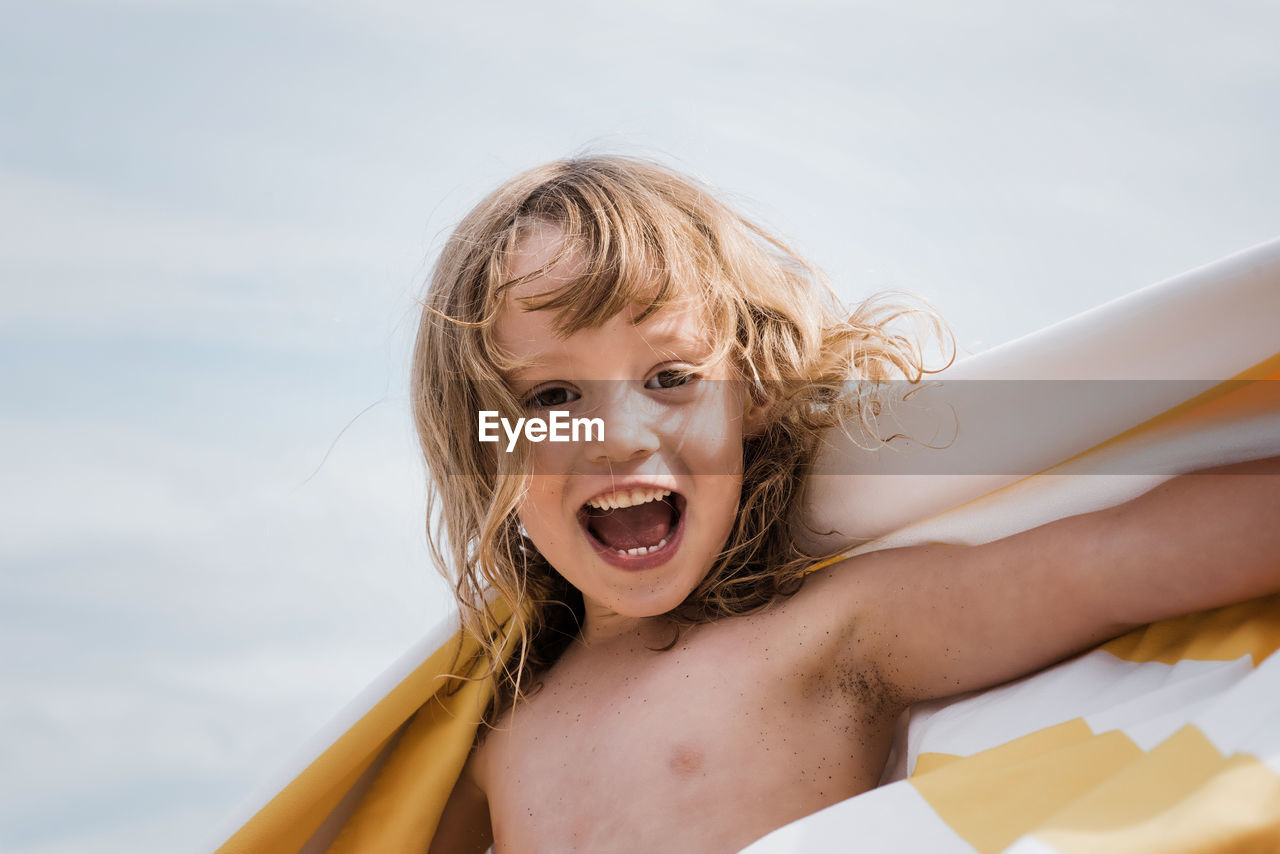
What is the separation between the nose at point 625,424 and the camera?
998mm

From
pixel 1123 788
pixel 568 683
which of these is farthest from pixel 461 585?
pixel 1123 788

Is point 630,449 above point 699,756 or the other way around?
above

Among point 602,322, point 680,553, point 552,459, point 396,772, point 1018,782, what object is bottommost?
point 396,772

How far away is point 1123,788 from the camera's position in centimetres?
64

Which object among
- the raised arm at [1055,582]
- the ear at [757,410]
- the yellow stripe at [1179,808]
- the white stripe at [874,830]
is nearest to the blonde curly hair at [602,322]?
the ear at [757,410]

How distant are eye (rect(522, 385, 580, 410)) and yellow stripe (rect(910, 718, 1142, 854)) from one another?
447 mm

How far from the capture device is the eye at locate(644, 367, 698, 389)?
1.03m

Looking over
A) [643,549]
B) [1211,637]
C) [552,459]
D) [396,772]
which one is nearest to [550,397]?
[552,459]

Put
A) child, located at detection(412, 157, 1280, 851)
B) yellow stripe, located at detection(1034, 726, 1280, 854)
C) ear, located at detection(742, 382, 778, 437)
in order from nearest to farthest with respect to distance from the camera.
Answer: yellow stripe, located at detection(1034, 726, 1280, 854) < child, located at detection(412, 157, 1280, 851) < ear, located at detection(742, 382, 778, 437)

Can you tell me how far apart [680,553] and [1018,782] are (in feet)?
1.26

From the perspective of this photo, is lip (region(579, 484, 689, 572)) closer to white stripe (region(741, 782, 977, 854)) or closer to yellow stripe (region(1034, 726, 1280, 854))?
white stripe (region(741, 782, 977, 854))

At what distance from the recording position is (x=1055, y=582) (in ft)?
2.73

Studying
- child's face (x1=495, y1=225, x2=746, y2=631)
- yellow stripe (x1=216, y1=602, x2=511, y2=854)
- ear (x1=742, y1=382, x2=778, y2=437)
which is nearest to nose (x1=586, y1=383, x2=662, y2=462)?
child's face (x1=495, y1=225, x2=746, y2=631)

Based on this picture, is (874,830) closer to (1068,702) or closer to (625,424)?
(1068,702)
